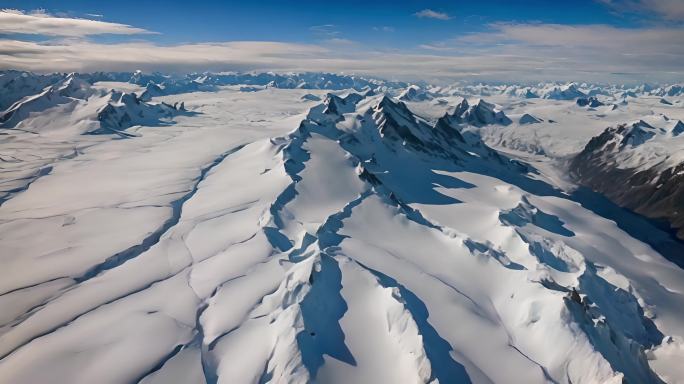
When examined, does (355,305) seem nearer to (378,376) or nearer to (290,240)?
(378,376)

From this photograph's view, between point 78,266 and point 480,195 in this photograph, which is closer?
point 78,266

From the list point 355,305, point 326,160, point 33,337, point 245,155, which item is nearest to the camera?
point 33,337

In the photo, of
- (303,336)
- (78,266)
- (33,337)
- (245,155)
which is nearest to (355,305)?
(303,336)

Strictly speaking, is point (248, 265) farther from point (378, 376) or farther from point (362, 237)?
point (378, 376)

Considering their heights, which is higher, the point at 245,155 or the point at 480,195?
the point at 245,155

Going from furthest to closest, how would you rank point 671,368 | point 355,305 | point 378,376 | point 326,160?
point 326,160 < point 671,368 < point 355,305 < point 378,376

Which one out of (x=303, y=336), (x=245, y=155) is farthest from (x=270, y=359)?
(x=245, y=155)
